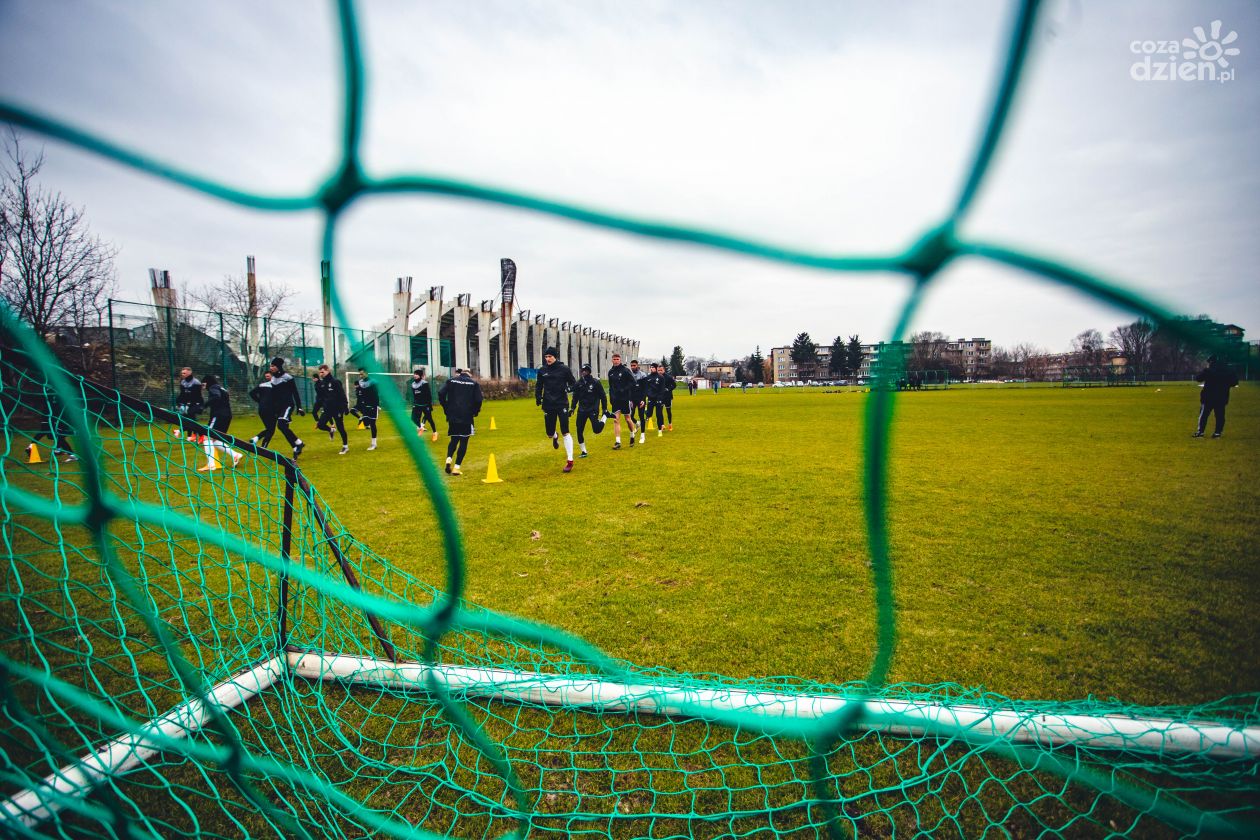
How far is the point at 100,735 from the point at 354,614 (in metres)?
1.03

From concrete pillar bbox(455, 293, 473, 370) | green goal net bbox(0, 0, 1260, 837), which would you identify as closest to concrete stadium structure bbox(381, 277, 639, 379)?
concrete pillar bbox(455, 293, 473, 370)

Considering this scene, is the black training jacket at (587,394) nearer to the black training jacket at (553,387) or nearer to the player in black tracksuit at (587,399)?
the player in black tracksuit at (587,399)

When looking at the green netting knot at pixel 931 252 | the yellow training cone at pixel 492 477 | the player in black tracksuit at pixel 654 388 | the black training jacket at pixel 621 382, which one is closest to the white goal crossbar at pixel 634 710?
the green netting knot at pixel 931 252

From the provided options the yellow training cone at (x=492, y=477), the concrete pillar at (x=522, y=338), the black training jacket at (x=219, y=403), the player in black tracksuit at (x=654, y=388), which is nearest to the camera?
the yellow training cone at (x=492, y=477)

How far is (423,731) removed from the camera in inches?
81.8

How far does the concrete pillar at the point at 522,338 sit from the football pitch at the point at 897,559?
90.7 ft

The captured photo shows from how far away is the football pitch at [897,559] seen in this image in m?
Answer: 2.53

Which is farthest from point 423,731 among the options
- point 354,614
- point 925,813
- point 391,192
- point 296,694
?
point 391,192

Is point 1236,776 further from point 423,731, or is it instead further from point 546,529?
point 546,529

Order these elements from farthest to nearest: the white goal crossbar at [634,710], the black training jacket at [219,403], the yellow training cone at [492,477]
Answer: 1. the black training jacket at [219,403]
2. the yellow training cone at [492,477]
3. the white goal crossbar at [634,710]

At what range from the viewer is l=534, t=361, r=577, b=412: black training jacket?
25.7ft

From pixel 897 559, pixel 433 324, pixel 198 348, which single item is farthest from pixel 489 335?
pixel 897 559

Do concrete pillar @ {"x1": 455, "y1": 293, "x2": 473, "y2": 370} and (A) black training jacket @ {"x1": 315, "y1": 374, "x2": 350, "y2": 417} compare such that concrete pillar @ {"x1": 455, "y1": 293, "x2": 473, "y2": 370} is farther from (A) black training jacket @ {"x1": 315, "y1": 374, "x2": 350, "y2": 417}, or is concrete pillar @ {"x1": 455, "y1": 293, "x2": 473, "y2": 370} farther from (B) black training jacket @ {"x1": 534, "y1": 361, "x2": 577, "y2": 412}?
(B) black training jacket @ {"x1": 534, "y1": 361, "x2": 577, "y2": 412}

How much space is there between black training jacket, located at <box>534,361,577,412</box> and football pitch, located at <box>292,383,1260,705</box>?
99cm
